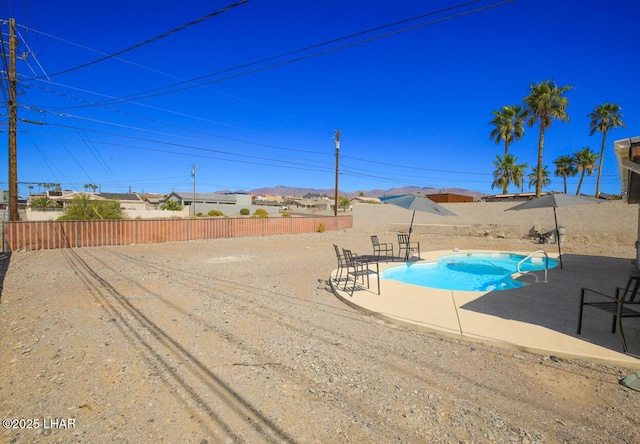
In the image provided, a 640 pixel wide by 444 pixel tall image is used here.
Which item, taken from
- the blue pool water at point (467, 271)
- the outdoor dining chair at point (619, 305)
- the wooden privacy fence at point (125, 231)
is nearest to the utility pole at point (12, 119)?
the wooden privacy fence at point (125, 231)

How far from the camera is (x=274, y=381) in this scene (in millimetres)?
3545

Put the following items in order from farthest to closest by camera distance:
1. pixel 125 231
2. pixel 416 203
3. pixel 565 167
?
pixel 565 167 → pixel 125 231 → pixel 416 203

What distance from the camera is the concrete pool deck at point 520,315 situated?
4199 mm

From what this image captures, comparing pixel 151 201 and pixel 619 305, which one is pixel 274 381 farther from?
pixel 151 201

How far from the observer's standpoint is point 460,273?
11242 mm

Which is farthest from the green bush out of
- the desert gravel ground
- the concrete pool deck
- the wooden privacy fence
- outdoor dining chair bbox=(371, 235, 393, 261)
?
the concrete pool deck

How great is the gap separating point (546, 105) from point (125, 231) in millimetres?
29131

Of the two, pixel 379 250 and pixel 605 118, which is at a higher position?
pixel 605 118

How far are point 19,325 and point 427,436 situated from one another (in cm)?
632

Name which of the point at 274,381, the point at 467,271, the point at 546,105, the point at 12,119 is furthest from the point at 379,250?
the point at 546,105

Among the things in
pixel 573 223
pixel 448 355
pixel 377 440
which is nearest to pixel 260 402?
pixel 377 440

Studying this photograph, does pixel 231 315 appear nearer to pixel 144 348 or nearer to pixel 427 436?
pixel 144 348

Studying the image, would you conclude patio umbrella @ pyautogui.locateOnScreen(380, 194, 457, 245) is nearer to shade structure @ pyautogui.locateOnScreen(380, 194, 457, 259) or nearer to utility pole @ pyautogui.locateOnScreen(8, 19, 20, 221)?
shade structure @ pyautogui.locateOnScreen(380, 194, 457, 259)

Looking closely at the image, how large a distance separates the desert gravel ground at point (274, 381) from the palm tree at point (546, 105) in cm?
2386
